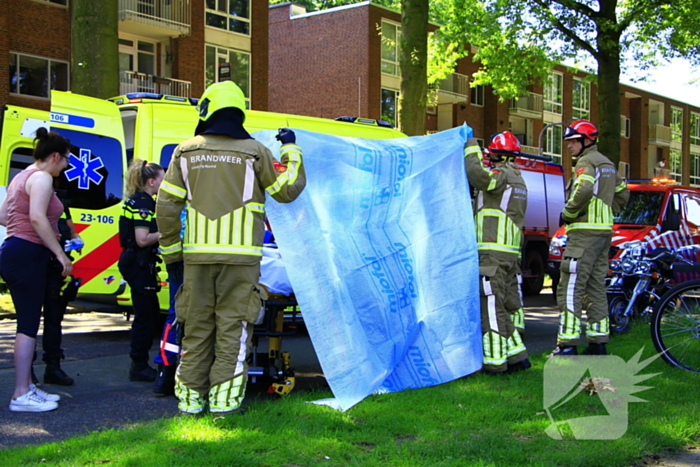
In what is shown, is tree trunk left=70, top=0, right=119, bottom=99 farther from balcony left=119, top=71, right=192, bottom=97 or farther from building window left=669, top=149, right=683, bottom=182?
building window left=669, top=149, right=683, bottom=182

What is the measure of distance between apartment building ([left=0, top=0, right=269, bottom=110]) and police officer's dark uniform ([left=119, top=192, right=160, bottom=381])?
1202 centimetres

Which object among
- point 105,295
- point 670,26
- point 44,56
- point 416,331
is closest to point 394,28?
point 670,26

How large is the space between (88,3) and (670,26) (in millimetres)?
16286

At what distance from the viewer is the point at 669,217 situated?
11758mm

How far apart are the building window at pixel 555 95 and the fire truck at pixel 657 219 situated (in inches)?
1301

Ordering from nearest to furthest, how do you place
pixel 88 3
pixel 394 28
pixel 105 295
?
pixel 105 295 → pixel 88 3 → pixel 394 28

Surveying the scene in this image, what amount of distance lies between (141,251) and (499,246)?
10.1 feet

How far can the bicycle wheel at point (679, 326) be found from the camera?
6168 millimetres

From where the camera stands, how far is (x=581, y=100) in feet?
157

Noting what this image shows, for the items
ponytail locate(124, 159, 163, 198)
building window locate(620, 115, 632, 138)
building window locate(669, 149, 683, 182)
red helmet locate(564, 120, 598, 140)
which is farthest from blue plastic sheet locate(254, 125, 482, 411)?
building window locate(669, 149, 683, 182)

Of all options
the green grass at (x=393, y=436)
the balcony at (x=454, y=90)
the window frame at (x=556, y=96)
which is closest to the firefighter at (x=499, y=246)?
the green grass at (x=393, y=436)

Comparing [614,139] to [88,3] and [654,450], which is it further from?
[654,450]

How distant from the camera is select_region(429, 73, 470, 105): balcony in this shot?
36.7 metres

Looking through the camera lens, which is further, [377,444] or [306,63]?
[306,63]
